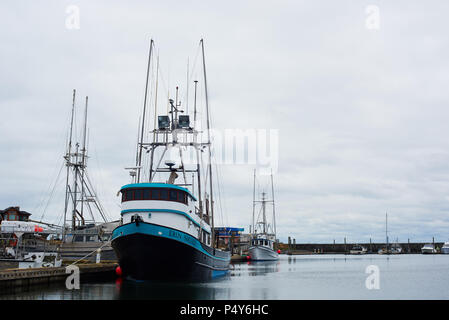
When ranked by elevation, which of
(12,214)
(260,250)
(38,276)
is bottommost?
(38,276)

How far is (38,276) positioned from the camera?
2867cm

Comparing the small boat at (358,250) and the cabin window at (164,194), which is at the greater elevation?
the cabin window at (164,194)

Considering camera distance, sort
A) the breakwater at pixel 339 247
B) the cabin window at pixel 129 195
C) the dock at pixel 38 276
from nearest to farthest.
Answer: the dock at pixel 38 276 < the cabin window at pixel 129 195 < the breakwater at pixel 339 247

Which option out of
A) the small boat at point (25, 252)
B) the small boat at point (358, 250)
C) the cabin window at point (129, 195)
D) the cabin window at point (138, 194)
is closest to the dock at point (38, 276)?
the small boat at point (25, 252)

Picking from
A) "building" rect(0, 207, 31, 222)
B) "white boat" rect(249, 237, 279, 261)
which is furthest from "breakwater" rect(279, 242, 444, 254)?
"building" rect(0, 207, 31, 222)

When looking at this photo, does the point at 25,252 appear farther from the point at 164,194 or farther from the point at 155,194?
the point at 164,194

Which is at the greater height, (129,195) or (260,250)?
(129,195)

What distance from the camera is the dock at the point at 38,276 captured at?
25.5 metres

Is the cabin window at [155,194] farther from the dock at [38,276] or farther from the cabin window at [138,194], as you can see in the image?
the dock at [38,276]

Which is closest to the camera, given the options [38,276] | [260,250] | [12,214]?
[38,276]

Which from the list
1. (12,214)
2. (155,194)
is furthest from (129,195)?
(12,214)

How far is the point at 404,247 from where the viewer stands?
195 meters
